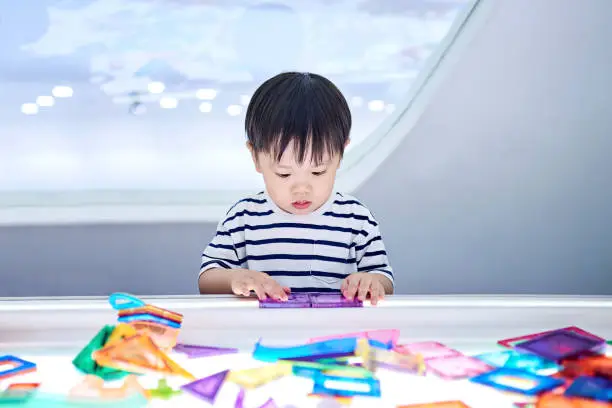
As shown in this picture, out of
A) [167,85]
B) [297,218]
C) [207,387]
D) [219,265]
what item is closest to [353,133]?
[167,85]

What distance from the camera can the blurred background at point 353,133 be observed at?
6.27ft

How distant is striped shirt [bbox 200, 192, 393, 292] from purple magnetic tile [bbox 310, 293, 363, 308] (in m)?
0.35

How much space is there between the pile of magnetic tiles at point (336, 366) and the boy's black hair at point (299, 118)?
371mm

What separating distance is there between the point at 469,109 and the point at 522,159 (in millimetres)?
215

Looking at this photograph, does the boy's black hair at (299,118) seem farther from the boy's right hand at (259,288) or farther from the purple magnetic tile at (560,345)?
the purple magnetic tile at (560,345)

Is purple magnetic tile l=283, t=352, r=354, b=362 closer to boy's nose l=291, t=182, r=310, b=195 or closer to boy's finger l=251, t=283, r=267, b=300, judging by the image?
boy's finger l=251, t=283, r=267, b=300

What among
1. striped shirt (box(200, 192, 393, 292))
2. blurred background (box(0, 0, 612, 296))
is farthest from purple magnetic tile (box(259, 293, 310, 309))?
blurred background (box(0, 0, 612, 296))

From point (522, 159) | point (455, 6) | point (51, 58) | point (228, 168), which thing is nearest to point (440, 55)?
point (455, 6)

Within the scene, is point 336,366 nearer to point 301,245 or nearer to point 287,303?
point 287,303

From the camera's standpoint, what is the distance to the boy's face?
109 cm

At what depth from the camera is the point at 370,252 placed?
1.30 meters

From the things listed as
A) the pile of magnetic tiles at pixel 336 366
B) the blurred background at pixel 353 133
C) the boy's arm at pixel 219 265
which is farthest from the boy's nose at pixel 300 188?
the blurred background at pixel 353 133

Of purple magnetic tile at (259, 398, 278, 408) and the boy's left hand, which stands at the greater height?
the boy's left hand

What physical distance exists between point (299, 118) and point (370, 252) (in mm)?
321
